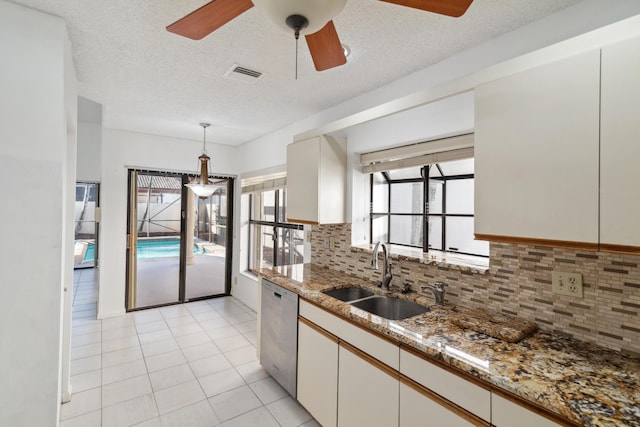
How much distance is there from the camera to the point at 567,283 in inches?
58.1

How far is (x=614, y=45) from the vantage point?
1.14 meters

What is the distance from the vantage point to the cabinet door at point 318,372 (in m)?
1.93

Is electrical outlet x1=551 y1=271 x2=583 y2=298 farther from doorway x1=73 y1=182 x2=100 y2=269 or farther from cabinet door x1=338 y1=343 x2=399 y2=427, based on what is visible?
doorway x1=73 y1=182 x2=100 y2=269

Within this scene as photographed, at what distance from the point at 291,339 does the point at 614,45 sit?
247 cm

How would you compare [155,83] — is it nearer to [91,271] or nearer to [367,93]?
[367,93]

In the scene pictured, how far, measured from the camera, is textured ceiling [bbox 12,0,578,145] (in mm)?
1593

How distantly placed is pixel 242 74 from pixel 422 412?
2483 millimetres

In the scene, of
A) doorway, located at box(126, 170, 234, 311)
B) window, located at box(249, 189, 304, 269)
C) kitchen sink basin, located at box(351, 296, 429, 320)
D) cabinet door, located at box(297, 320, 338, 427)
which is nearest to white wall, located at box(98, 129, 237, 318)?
doorway, located at box(126, 170, 234, 311)

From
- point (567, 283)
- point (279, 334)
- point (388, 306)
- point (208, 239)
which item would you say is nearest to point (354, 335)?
point (388, 306)

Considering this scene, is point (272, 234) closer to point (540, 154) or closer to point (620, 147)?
point (540, 154)

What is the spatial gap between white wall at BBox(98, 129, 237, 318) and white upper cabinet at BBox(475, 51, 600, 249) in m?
4.28

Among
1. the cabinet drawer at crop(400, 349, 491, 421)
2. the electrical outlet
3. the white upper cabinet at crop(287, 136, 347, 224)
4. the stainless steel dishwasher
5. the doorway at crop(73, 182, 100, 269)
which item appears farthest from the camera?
the doorway at crop(73, 182, 100, 269)

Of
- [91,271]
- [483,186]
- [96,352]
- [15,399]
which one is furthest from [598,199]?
[91,271]

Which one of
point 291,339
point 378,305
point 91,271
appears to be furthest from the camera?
point 91,271
